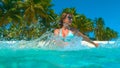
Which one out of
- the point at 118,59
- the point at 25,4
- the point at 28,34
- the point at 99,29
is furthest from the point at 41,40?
the point at 99,29

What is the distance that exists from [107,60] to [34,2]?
3050 centimetres

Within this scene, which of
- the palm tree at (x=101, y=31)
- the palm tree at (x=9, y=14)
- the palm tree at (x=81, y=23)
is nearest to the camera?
the palm tree at (x=9, y=14)

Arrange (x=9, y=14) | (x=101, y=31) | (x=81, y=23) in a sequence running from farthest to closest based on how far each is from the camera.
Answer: (x=101, y=31) < (x=81, y=23) < (x=9, y=14)

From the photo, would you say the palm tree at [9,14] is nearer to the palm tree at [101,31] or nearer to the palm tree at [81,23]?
the palm tree at [81,23]

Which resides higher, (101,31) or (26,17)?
(101,31)

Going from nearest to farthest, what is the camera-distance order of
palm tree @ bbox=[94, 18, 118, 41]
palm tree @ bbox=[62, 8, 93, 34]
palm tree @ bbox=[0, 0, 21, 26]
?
1. palm tree @ bbox=[0, 0, 21, 26]
2. palm tree @ bbox=[62, 8, 93, 34]
3. palm tree @ bbox=[94, 18, 118, 41]

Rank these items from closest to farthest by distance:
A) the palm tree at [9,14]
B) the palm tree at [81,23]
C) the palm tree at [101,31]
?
the palm tree at [9,14] < the palm tree at [81,23] < the palm tree at [101,31]

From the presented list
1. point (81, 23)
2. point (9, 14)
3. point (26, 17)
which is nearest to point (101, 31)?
point (81, 23)

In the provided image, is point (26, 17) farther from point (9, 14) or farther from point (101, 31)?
point (101, 31)

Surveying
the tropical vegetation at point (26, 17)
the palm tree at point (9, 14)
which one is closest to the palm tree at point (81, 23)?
the tropical vegetation at point (26, 17)

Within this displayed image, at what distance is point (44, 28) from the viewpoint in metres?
34.9

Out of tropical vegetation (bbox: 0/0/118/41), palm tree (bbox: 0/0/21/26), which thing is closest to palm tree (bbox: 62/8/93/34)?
tropical vegetation (bbox: 0/0/118/41)

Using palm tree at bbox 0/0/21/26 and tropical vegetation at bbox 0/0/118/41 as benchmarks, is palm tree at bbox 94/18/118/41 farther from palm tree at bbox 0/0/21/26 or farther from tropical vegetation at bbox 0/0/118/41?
palm tree at bbox 0/0/21/26

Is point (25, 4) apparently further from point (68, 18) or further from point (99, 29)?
point (68, 18)
